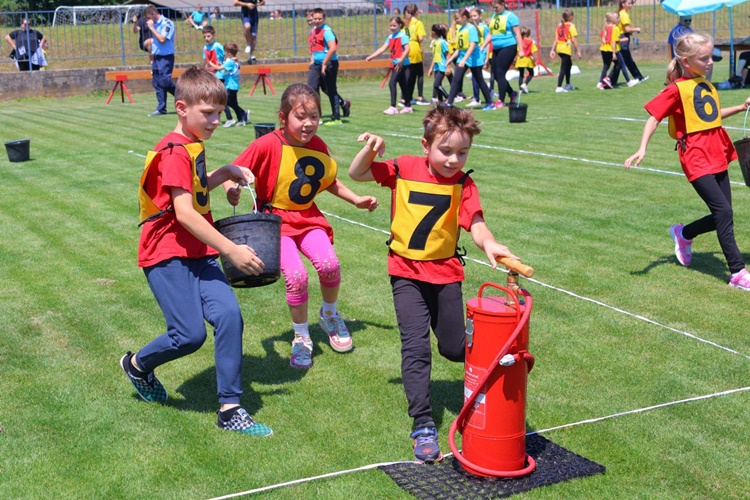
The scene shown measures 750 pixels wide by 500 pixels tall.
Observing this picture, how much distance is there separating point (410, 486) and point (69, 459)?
5.44ft

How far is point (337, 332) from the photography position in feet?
19.4

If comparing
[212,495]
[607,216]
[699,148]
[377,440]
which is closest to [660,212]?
[607,216]

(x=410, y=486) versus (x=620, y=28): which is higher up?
(x=620, y=28)

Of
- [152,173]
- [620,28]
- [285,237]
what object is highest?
[620,28]

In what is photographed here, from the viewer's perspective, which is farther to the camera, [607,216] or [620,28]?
[620,28]

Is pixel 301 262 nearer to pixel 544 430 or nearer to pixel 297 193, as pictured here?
pixel 297 193

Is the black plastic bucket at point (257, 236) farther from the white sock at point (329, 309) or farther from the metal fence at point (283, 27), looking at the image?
the metal fence at point (283, 27)

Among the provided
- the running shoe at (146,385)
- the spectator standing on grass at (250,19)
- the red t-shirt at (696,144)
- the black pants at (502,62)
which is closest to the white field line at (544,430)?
the running shoe at (146,385)

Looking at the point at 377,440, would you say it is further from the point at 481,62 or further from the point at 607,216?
the point at 481,62

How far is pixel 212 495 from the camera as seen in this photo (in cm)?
401

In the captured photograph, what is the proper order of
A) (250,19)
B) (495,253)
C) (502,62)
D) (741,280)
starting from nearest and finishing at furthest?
1. (495,253)
2. (741,280)
3. (502,62)
4. (250,19)

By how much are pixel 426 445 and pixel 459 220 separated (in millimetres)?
1169

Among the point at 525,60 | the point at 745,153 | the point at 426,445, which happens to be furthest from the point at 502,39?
the point at 426,445

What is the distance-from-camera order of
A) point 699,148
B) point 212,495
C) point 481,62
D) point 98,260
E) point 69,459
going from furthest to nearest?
point 481,62
point 98,260
point 699,148
point 69,459
point 212,495
